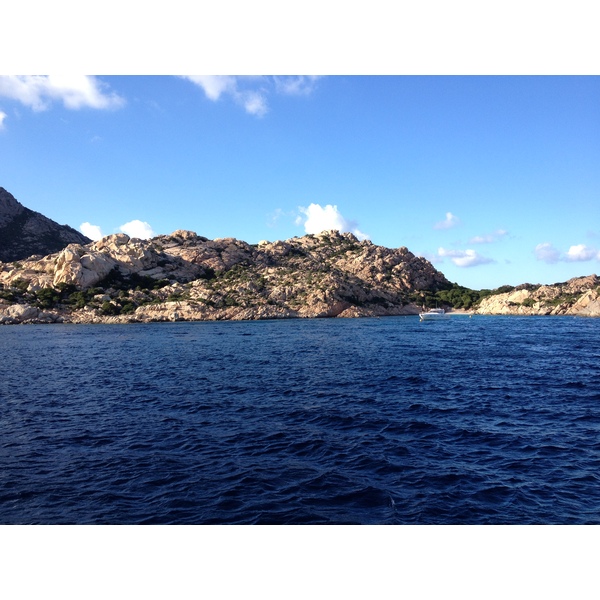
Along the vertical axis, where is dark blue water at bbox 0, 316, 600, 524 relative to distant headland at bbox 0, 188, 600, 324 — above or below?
below

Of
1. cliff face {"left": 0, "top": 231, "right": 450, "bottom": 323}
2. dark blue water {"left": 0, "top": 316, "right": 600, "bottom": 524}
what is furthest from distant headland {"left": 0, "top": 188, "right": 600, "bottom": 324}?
dark blue water {"left": 0, "top": 316, "right": 600, "bottom": 524}

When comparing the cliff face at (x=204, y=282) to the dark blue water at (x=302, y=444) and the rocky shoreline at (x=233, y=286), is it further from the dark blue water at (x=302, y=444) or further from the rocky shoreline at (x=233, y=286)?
the dark blue water at (x=302, y=444)

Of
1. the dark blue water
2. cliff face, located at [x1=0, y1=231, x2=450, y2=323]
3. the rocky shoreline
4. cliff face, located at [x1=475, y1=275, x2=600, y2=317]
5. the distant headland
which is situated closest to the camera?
the dark blue water

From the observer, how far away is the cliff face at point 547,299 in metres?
136

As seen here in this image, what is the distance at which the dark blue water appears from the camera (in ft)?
40.5

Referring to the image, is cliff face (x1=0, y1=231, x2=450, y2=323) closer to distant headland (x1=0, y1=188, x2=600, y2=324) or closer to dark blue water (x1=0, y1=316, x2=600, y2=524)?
distant headland (x1=0, y1=188, x2=600, y2=324)

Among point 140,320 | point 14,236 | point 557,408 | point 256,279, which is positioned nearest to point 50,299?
point 140,320

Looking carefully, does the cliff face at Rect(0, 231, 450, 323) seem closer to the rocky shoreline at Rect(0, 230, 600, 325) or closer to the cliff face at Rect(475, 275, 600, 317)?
the rocky shoreline at Rect(0, 230, 600, 325)

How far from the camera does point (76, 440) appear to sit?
18500mm

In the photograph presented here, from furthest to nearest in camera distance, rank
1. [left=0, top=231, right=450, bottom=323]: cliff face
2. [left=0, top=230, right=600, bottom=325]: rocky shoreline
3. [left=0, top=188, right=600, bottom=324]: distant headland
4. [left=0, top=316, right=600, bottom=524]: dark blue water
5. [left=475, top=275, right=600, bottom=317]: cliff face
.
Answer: [left=475, top=275, right=600, bottom=317]: cliff face
[left=0, top=188, right=600, bottom=324]: distant headland
[left=0, top=230, right=600, bottom=325]: rocky shoreline
[left=0, top=231, right=450, bottom=323]: cliff face
[left=0, top=316, right=600, bottom=524]: dark blue water

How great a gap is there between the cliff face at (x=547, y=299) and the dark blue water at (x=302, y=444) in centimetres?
11830

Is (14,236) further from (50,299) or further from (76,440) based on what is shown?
(76,440)

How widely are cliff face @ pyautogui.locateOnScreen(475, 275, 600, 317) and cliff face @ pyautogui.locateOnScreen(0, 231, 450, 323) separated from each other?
29.0 metres

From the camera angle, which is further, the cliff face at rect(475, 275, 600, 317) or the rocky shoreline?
the cliff face at rect(475, 275, 600, 317)
